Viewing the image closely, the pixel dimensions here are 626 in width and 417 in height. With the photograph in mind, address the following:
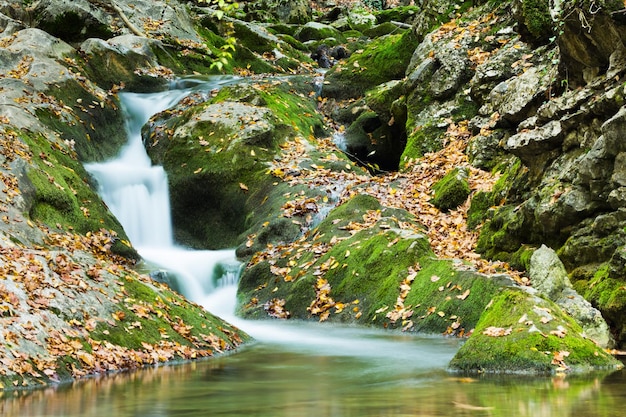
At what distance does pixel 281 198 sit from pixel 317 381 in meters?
7.46

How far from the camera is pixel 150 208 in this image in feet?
51.6

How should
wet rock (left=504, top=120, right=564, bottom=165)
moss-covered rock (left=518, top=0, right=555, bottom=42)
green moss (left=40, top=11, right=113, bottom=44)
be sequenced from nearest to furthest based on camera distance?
wet rock (left=504, top=120, right=564, bottom=165), moss-covered rock (left=518, top=0, right=555, bottom=42), green moss (left=40, top=11, right=113, bottom=44)

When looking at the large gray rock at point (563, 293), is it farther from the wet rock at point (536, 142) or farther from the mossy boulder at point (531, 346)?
the wet rock at point (536, 142)

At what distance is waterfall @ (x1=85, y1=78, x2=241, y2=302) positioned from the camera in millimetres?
13289

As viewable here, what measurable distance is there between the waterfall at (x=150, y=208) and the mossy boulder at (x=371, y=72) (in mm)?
3502

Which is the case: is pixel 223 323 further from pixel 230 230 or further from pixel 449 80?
pixel 449 80

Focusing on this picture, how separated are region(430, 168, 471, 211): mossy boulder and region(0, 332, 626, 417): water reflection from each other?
559cm

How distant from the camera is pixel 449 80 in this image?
16.2 meters

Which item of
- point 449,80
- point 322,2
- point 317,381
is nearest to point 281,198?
point 449,80

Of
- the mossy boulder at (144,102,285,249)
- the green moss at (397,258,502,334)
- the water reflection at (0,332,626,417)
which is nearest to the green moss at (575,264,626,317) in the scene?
the green moss at (397,258,502,334)

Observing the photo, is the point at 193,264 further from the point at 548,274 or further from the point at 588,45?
the point at 588,45

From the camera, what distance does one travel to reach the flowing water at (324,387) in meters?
5.55

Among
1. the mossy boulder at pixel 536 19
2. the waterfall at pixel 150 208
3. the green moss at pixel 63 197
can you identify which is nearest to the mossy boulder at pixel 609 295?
the mossy boulder at pixel 536 19

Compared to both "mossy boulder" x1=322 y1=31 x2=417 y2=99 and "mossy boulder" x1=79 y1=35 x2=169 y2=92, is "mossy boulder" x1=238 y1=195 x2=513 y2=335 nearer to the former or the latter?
"mossy boulder" x1=322 y1=31 x2=417 y2=99
